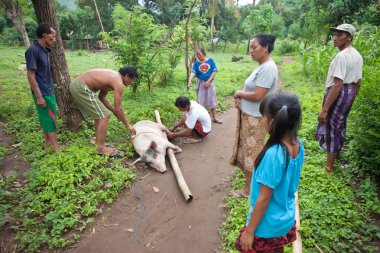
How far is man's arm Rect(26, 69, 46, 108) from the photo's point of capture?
12.5 ft

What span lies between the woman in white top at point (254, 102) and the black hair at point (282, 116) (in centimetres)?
135

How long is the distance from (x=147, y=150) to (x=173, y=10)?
25.2 m

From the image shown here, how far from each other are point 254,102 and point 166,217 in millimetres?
1837

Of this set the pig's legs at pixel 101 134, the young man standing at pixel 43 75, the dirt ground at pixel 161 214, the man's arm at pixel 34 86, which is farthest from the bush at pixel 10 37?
the pig's legs at pixel 101 134

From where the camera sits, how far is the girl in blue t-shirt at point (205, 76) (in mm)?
6051

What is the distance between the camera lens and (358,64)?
3275 mm

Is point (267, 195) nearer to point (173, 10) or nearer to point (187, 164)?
point (187, 164)

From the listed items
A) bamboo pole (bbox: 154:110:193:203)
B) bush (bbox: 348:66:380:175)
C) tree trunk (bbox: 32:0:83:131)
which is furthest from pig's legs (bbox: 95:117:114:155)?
bush (bbox: 348:66:380:175)

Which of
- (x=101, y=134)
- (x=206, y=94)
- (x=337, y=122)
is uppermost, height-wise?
(x=337, y=122)

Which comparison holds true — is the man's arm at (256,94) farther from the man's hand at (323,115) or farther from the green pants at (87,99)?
the green pants at (87,99)

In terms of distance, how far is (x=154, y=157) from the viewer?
4.44 m

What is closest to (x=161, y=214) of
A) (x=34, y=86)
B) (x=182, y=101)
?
(x=182, y=101)

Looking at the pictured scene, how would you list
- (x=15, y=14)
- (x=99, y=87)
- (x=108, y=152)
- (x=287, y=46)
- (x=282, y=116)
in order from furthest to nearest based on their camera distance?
1. (x=287, y=46)
2. (x=15, y=14)
3. (x=108, y=152)
4. (x=99, y=87)
5. (x=282, y=116)

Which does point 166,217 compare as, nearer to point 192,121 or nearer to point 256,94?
point 256,94
